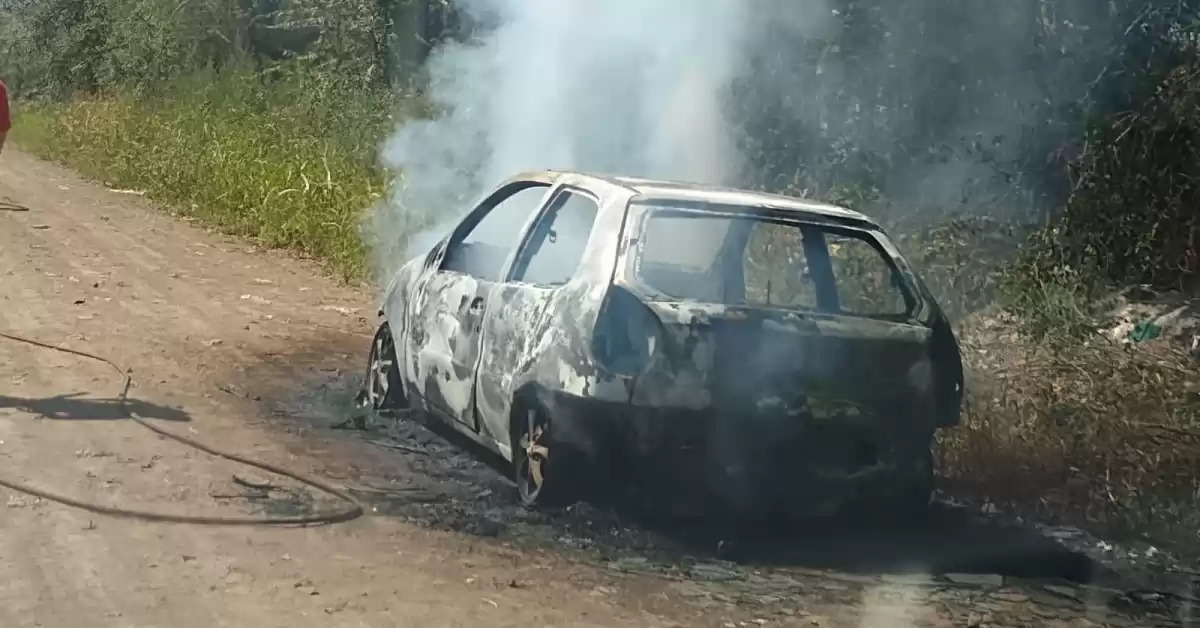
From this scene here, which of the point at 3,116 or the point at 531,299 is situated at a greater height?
the point at 3,116

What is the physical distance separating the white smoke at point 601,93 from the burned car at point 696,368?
192 inches

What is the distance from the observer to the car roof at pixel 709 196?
599 centimetres

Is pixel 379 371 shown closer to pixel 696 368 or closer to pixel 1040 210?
pixel 696 368

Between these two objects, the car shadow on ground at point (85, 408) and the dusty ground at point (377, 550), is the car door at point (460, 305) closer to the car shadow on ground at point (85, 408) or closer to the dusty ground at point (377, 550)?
the dusty ground at point (377, 550)

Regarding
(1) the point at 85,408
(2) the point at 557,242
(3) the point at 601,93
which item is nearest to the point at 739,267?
(2) the point at 557,242

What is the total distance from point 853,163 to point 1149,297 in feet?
8.19

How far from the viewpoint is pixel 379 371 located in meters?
7.73

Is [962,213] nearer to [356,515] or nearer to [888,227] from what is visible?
Result: [888,227]

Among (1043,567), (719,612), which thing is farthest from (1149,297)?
(719,612)

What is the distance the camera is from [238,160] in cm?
1791

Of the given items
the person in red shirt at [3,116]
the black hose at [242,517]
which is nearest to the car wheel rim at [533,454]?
the black hose at [242,517]

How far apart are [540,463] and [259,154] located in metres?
13.0

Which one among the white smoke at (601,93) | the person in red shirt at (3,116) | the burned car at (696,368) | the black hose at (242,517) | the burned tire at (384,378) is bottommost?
the black hose at (242,517)

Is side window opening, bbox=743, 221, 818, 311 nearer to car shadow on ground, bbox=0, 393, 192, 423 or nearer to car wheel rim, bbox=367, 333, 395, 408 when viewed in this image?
car wheel rim, bbox=367, 333, 395, 408
